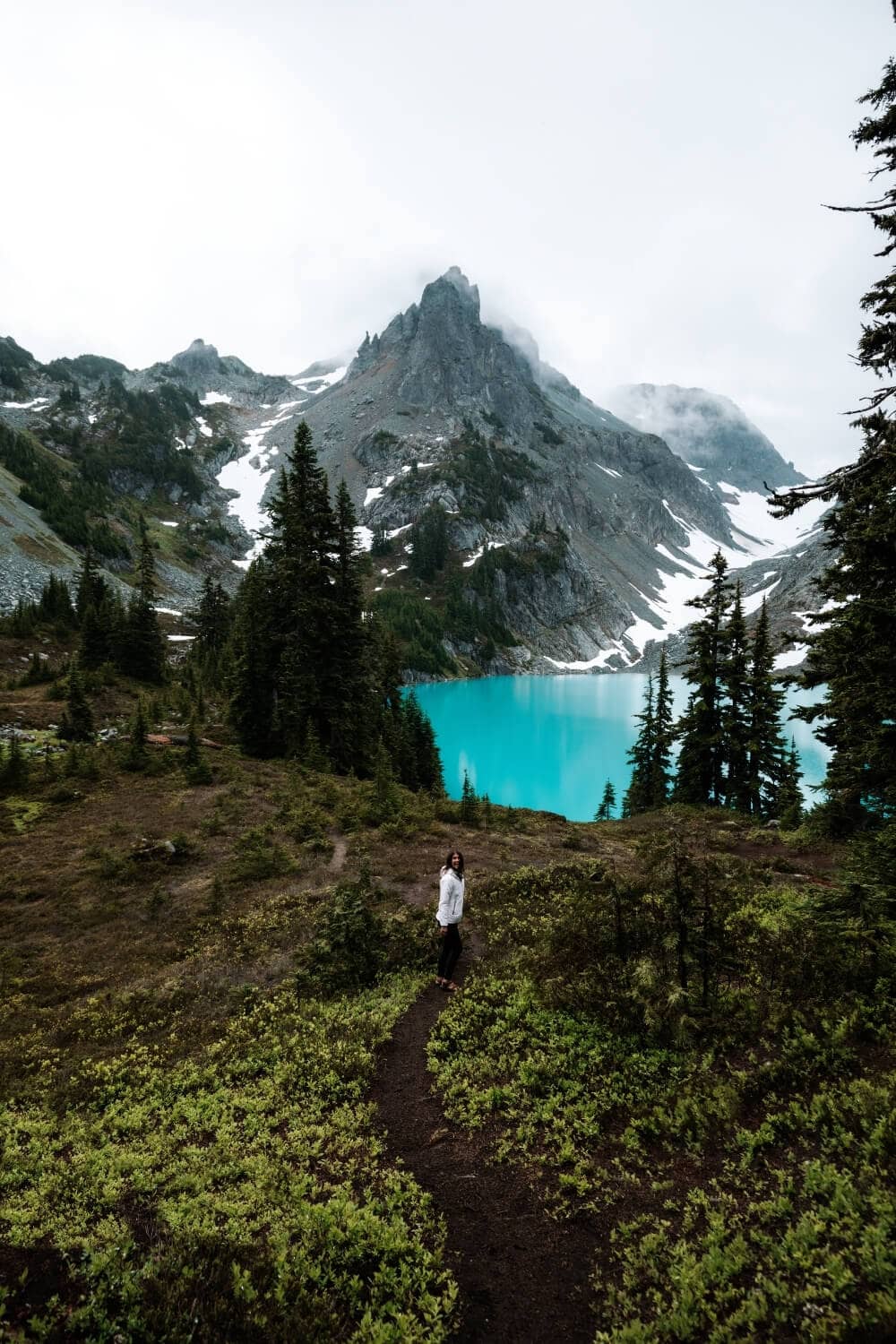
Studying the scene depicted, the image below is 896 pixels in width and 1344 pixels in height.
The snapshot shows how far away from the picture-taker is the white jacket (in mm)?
11445

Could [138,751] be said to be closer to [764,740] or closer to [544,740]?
[764,740]

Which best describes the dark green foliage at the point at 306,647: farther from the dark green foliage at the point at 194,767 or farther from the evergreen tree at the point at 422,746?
the evergreen tree at the point at 422,746

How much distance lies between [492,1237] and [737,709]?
1235 inches

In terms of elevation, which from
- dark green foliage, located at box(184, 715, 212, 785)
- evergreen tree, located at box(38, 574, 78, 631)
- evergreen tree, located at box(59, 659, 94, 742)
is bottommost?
dark green foliage, located at box(184, 715, 212, 785)

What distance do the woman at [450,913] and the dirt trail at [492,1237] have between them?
9.85 ft

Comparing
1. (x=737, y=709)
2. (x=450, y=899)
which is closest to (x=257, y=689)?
(x=450, y=899)

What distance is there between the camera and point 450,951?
11406 mm

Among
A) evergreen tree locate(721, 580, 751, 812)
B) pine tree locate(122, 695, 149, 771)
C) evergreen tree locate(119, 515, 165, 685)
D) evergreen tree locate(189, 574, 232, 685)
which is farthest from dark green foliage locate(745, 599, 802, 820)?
evergreen tree locate(189, 574, 232, 685)

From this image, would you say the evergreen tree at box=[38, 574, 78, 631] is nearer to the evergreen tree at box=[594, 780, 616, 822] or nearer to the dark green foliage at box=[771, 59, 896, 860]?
the evergreen tree at box=[594, 780, 616, 822]

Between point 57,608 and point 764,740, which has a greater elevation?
point 57,608

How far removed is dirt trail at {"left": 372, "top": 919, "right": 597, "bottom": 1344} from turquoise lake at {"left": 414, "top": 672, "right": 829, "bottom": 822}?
42.3m

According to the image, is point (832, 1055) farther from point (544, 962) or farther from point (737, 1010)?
point (544, 962)

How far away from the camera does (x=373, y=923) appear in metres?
12.8

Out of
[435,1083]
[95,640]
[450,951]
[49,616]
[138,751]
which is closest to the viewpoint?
[435,1083]
